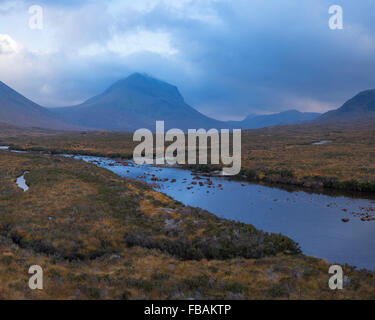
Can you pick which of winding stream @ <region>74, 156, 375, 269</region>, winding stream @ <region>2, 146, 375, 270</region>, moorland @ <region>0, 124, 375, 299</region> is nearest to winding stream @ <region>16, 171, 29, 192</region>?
winding stream @ <region>2, 146, 375, 270</region>

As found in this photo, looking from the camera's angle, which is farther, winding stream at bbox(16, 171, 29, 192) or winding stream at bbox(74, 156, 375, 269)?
winding stream at bbox(16, 171, 29, 192)

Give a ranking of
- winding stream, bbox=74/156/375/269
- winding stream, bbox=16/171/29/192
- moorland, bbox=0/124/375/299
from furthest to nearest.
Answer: winding stream, bbox=16/171/29/192 → winding stream, bbox=74/156/375/269 → moorland, bbox=0/124/375/299

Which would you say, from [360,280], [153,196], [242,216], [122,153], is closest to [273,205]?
[242,216]

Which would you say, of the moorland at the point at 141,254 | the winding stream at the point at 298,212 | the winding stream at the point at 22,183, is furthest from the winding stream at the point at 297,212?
the moorland at the point at 141,254

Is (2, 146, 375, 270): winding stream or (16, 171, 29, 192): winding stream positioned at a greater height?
(16, 171, 29, 192): winding stream

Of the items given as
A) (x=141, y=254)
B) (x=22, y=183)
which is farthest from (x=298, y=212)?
(x=22, y=183)

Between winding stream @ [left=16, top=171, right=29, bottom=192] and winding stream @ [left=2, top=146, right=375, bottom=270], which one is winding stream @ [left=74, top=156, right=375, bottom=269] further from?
winding stream @ [left=16, top=171, right=29, bottom=192]

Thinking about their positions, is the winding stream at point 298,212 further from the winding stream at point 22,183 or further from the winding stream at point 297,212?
the winding stream at point 22,183

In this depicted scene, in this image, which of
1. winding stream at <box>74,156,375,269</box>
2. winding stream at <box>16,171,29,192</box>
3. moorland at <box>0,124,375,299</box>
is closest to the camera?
moorland at <box>0,124,375,299</box>

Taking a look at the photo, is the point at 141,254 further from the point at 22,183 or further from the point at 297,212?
the point at 22,183

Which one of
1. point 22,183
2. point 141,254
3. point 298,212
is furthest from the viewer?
point 22,183

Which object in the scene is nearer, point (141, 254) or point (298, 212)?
point (141, 254)
